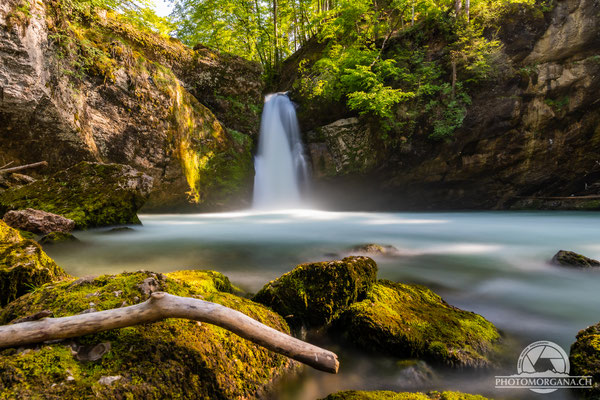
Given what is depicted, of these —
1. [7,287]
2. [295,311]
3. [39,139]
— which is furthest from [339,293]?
→ [39,139]

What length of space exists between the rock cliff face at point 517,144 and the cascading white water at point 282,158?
0.69 m

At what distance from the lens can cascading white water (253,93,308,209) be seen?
13000 millimetres

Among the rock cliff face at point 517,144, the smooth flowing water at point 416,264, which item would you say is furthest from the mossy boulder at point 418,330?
the rock cliff face at point 517,144

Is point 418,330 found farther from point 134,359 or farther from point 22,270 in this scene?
point 22,270

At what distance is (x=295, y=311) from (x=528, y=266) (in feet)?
13.6

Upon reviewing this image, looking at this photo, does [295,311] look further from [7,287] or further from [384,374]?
[7,287]

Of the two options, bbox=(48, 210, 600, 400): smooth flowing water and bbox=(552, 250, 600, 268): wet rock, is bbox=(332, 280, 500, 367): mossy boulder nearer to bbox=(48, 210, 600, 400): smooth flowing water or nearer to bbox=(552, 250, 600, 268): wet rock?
bbox=(48, 210, 600, 400): smooth flowing water

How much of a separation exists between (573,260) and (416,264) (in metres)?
2.27

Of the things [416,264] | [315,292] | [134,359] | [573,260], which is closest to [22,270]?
[134,359]

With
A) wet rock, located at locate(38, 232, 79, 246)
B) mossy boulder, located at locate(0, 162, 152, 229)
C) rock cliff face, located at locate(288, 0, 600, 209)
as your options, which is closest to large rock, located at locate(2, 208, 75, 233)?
mossy boulder, located at locate(0, 162, 152, 229)

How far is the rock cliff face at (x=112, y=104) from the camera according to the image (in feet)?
18.9

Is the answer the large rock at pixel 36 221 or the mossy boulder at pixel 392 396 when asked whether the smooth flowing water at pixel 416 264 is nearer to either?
the mossy boulder at pixel 392 396

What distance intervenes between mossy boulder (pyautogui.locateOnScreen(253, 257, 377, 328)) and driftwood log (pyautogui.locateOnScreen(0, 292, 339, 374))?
3.01 feet

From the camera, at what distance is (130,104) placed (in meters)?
7.73
